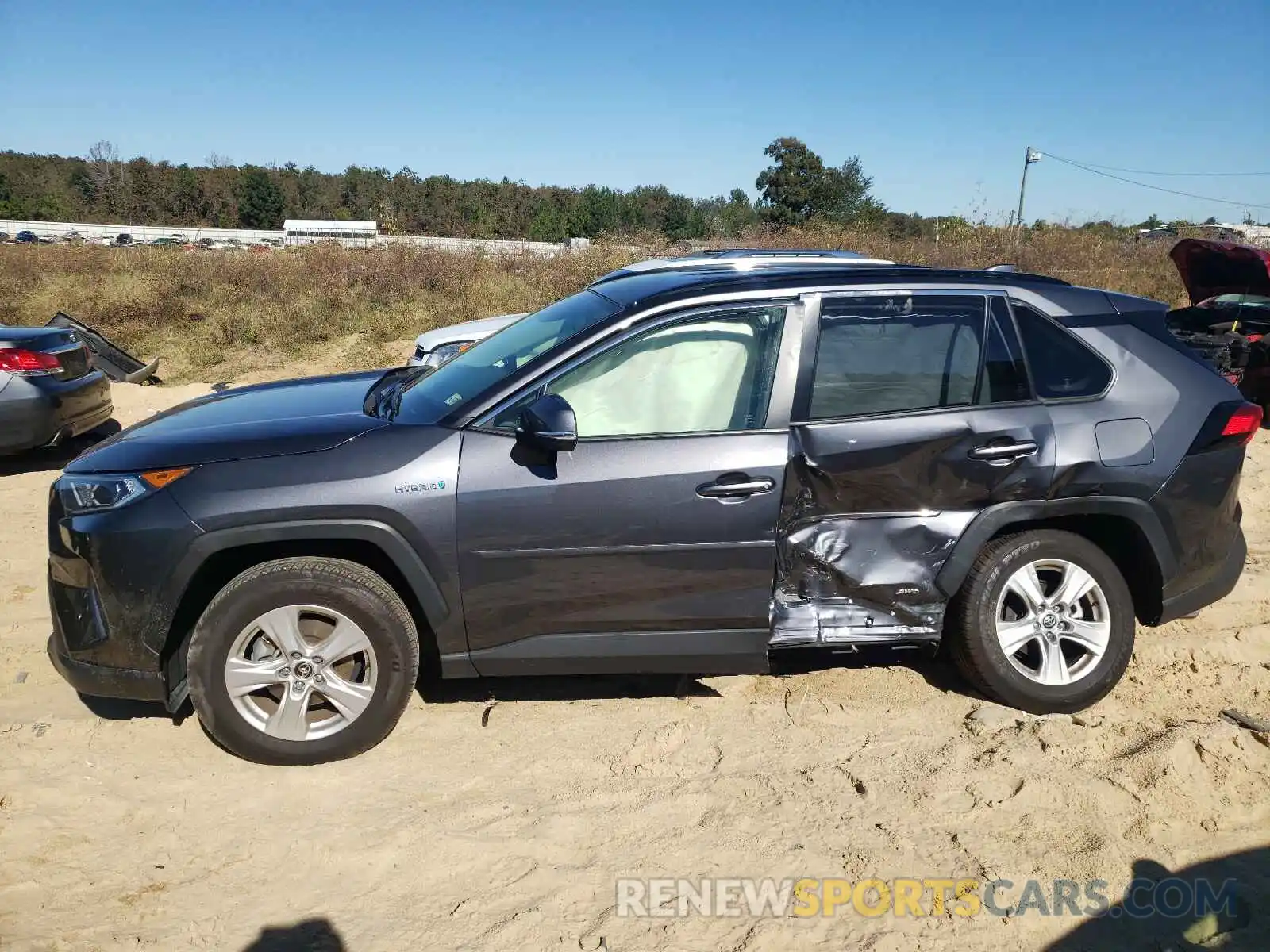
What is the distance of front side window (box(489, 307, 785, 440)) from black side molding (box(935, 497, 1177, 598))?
0.99 metres

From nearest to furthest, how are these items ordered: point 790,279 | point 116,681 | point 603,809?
point 603,809, point 116,681, point 790,279

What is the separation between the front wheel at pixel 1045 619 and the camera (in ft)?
12.6

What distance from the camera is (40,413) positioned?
7617 millimetres

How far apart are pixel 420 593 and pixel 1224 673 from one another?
366cm

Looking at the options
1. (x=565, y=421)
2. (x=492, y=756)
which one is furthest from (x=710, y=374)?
(x=492, y=756)

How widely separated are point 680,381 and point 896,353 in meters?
0.92

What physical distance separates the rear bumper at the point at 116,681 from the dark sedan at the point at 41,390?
5113 millimetres

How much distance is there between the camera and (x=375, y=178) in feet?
232

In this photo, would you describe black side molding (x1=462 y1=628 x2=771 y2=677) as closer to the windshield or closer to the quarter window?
the windshield

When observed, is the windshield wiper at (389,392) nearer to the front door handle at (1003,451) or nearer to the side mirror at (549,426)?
the side mirror at (549,426)

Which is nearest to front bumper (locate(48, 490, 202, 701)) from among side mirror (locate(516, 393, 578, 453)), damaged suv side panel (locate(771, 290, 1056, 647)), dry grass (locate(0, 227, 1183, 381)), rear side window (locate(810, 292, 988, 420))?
side mirror (locate(516, 393, 578, 453))

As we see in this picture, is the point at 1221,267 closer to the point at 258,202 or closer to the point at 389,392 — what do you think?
the point at 389,392

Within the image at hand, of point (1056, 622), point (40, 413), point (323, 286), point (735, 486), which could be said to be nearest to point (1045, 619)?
point (1056, 622)

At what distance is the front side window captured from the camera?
11.8 ft
